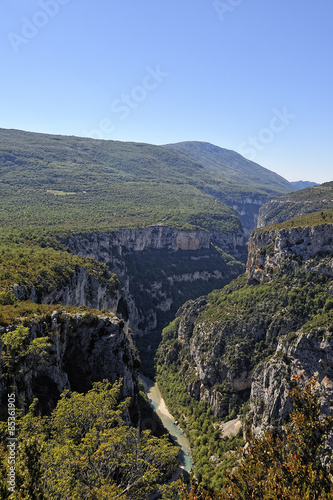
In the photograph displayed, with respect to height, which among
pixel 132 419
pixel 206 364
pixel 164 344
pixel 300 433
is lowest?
pixel 164 344

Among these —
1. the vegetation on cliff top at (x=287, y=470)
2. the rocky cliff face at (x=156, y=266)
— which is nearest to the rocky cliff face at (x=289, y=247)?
the rocky cliff face at (x=156, y=266)

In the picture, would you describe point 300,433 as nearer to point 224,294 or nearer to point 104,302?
point 104,302

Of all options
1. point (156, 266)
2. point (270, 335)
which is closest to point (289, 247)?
point (270, 335)

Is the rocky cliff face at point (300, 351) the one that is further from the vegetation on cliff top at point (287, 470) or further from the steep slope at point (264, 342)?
the vegetation on cliff top at point (287, 470)

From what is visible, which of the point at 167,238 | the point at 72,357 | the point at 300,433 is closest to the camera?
the point at 300,433

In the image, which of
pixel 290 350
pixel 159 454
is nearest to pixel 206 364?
pixel 290 350

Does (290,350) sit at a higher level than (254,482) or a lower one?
lower

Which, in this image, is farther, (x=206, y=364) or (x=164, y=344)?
(x=164, y=344)

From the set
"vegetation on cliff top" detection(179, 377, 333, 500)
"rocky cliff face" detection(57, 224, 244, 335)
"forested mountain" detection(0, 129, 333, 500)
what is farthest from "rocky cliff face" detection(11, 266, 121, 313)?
"vegetation on cliff top" detection(179, 377, 333, 500)
